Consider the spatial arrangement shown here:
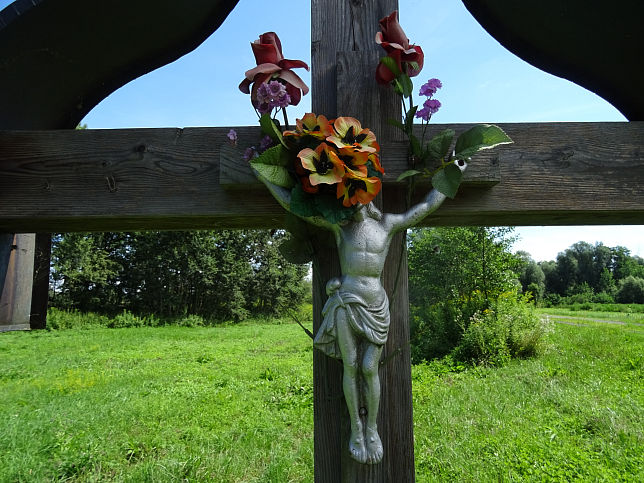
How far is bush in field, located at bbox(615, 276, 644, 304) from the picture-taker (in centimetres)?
2123

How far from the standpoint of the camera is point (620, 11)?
1.06 metres

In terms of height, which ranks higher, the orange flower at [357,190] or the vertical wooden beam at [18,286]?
the orange flower at [357,190]

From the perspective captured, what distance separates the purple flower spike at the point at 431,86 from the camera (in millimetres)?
879

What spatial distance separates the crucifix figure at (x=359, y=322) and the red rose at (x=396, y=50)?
0.34 meters

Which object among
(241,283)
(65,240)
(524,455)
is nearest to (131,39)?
(524,455)

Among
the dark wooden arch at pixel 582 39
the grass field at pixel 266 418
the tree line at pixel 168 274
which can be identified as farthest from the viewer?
the tree line at pixel 168 274

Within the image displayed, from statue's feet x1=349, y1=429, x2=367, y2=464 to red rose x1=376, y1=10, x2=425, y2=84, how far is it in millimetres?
797

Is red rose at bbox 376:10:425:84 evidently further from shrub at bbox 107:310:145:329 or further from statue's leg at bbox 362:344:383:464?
shrub at bbox 107:310:145:329

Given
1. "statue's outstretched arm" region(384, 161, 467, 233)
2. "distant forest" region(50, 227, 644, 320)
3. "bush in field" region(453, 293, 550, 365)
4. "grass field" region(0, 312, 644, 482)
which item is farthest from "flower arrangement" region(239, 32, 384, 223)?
"distant forest" region(50, 227, 644, 320)

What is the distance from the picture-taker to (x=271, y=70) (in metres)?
0.86

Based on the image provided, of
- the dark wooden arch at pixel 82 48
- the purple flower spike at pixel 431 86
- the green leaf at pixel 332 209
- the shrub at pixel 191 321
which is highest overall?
the dark wooden arch at pixel 82 48

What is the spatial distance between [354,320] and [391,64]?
1.90 ft

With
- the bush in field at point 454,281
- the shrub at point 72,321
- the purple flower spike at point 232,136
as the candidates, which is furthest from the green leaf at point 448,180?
the shrub at point 72,321

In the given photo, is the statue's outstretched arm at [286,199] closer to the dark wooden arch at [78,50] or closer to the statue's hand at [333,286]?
the statue's hand at [333,286]
